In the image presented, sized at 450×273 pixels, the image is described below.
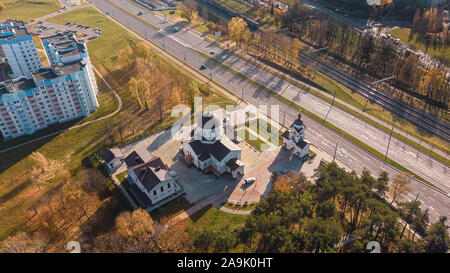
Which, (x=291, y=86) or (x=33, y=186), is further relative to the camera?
(x=291, y=86)

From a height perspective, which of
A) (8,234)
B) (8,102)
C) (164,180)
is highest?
(8,102)

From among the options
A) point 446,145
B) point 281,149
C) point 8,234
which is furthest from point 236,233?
point 446,145

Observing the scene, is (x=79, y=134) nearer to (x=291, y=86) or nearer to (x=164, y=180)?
(x=164, y=180)

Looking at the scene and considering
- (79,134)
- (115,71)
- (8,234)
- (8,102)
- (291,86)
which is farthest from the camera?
(115,71)

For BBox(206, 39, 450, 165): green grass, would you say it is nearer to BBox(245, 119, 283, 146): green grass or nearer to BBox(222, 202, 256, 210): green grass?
BBox(245, 119, 283, 146): green grass

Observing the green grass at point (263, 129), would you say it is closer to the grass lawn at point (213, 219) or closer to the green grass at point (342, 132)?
the green grass at point (342, 132)

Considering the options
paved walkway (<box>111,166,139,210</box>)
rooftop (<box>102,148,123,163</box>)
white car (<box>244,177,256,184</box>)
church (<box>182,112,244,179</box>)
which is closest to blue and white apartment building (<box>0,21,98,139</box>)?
rooftop (<box>102,148,123,163</box>)

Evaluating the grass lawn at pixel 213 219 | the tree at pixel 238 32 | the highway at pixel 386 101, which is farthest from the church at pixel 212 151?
the tree at pixel 238 32
